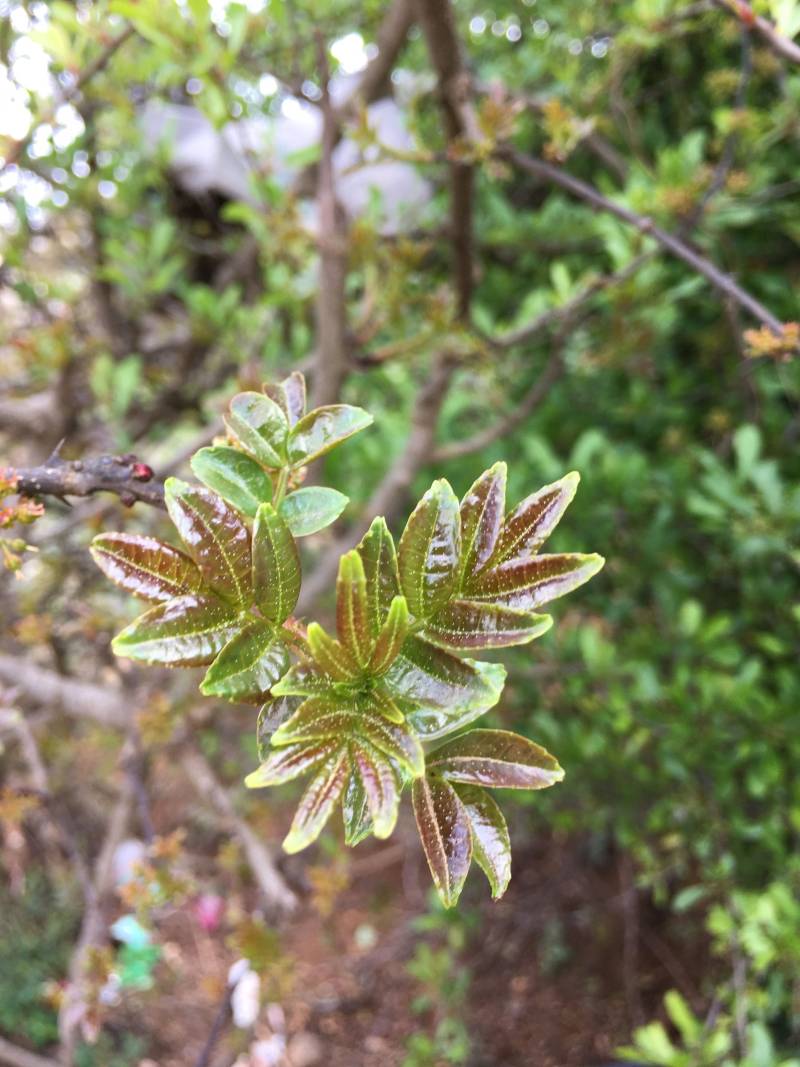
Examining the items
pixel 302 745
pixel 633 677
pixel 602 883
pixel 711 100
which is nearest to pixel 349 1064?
pixel 602 883

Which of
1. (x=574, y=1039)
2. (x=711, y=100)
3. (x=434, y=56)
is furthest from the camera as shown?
(x=574, y=1039)

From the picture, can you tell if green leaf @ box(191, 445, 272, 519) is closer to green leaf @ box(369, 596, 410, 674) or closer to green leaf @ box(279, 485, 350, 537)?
green leaf @ box(279, 485, 350, 537)

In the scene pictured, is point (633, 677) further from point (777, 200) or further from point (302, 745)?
point (302, 745)

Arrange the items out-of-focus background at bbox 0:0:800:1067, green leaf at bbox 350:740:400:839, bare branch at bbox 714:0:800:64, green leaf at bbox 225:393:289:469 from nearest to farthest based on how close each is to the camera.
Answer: green leaf at bbox 350:740:400:839, green leaf at bbox 225:393:289:469, bare branch at bbox 714:0:800:64, out-of-focus background at bbox 0:0:800:1067

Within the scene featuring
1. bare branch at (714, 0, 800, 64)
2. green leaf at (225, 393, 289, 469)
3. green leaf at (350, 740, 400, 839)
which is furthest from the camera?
bare branch at (714, 0, 800, 64)

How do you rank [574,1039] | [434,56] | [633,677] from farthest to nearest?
[574,1039] → [633,677] → [434,56]

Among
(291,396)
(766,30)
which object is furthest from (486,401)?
(291,396)

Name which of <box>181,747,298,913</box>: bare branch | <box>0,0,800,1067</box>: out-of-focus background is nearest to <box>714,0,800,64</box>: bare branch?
<box>0,0,800,1067</box>: out-of-focus background
